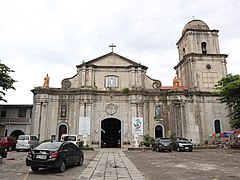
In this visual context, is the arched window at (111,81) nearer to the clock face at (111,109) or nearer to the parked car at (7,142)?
the clock face at (111,109)

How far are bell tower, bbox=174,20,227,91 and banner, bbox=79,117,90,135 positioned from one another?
14135mm

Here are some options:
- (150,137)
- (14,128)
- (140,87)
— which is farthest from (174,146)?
(14,128)

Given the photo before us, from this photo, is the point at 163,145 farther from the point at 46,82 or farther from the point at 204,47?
the point at 204,47

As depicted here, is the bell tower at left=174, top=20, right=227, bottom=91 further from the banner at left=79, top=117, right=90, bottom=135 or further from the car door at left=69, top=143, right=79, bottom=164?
the car door at left=69, top=143, right=79, bottom=164

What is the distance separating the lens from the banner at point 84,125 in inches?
982

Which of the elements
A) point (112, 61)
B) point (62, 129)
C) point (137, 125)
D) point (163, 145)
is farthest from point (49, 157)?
point (112, 61)

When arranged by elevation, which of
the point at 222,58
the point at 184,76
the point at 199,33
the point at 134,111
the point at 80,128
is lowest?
the point at 80,128

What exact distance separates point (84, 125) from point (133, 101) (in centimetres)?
665

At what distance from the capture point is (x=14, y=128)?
92.5 feet

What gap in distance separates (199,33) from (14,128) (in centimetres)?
2788

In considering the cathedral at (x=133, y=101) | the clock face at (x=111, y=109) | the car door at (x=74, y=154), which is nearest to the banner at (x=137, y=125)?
the cathedral at (x=133, y=101)

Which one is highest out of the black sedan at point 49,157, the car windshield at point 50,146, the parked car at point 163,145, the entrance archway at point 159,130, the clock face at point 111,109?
the clock face at point 111,109

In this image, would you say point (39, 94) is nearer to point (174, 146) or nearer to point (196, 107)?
point (174, 146)

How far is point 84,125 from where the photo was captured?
82.8 ft
